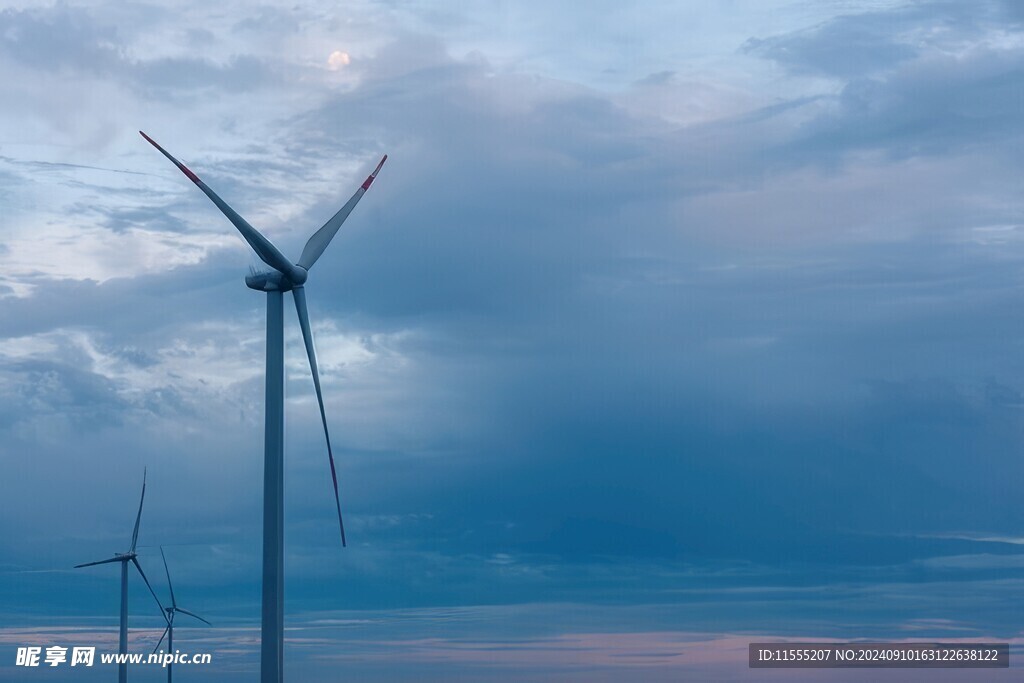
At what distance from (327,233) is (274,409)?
614 inches

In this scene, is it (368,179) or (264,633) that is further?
(368,179)

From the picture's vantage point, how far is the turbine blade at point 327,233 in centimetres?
7816

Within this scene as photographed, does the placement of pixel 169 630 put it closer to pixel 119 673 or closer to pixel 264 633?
pixel 119 673

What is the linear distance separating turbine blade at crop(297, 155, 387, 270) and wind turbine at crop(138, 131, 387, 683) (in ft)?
0.30

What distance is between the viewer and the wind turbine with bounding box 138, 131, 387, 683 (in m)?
66.9

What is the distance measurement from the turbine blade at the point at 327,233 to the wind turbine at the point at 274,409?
91mm

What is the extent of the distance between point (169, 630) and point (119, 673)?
2068 centimetres

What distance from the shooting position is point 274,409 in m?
68.9

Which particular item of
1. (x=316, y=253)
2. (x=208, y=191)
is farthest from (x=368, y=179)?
(x=208, y=191)

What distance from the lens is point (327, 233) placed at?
80375 millimetres

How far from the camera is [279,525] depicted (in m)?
67.5

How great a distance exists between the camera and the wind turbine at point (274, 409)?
66938mm

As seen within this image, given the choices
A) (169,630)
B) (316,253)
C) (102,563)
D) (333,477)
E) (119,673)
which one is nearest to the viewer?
(333,477)

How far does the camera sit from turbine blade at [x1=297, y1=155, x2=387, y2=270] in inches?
3077
